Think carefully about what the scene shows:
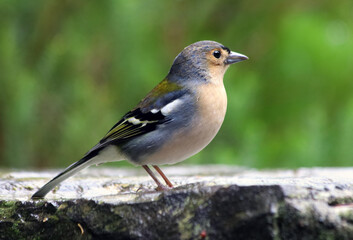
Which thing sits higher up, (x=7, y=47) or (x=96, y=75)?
(x=7, y=47)

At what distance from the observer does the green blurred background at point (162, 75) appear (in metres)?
6.11

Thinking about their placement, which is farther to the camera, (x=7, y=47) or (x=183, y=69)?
(x=7, y=47)

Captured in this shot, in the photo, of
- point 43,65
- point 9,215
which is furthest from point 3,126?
point 9,215

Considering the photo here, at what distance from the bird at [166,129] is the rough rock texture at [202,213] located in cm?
41

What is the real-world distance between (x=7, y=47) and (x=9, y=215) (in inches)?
124

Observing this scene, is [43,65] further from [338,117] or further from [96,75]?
[338,117]

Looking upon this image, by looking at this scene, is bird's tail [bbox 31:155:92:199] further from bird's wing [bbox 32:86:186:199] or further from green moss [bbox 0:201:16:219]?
green moss [bbox 0:201:16:219]

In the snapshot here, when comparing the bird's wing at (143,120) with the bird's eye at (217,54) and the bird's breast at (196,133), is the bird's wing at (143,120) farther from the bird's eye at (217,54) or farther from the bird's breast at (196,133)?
the bird's eye at (217,54)

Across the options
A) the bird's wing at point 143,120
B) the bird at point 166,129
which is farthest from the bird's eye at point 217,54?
the bird's wing at point 143,120

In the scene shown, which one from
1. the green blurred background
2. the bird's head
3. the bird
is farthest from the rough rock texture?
the green blurred background

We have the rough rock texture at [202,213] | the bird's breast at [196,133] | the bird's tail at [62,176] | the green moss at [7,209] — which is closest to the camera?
the rough rock texture at [202,213]

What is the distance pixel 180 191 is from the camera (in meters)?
2.87

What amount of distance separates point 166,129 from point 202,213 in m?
1.04

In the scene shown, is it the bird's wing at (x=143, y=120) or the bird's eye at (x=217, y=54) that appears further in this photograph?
the bird's eye at (x=217, y=54)
